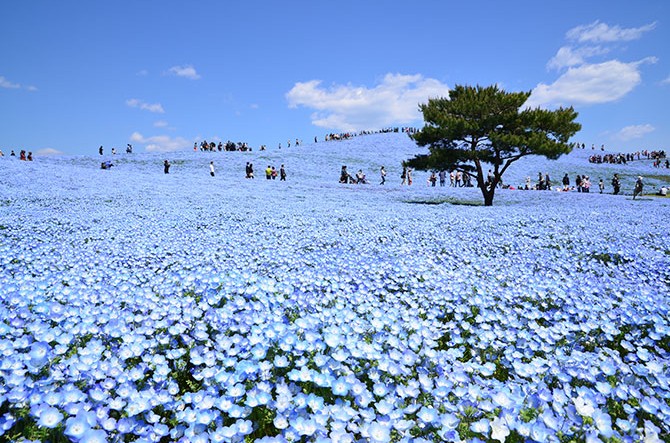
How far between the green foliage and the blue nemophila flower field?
12.3 m

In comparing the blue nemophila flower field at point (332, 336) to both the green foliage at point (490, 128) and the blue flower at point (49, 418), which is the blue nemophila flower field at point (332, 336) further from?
the green foliage at point (490, 128)

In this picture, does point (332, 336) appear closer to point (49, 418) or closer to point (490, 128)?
point (49, 418)

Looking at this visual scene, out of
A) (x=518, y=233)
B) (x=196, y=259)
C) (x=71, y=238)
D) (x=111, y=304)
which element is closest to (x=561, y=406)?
(x=111, y=304)

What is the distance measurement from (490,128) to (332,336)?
2075 cm

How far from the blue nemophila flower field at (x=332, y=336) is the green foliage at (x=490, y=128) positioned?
1230cm

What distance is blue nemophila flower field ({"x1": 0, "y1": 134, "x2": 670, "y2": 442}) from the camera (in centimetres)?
206

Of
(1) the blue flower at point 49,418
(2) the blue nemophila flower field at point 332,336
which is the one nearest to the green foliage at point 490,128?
(2) the blue nemophila flower field at point 332,336

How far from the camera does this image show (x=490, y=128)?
20891 millimetres

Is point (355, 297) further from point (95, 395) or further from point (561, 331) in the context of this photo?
→ point (95, 395)

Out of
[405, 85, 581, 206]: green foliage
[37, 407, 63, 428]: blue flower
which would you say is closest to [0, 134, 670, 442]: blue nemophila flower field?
[37, 407, 63, 428]: blue flower

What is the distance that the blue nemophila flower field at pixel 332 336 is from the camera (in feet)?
6.76

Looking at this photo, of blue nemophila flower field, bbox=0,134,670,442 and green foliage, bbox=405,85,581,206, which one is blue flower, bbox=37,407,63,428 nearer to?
blue nemophila flower field, bbox=0,134,670,442

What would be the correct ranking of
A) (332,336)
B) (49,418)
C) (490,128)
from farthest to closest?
(490,128), (332,336), (49,418)

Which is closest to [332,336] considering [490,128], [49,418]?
[49,418]
